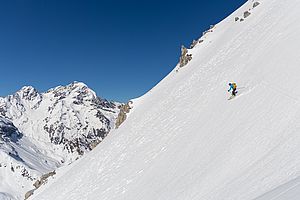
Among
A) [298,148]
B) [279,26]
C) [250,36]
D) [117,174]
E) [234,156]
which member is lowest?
[298,148]

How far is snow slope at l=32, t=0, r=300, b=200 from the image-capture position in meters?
9.62

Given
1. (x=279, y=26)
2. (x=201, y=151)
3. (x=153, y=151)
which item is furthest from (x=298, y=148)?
(x=279, y=26)

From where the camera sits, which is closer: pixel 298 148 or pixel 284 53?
pixel 298 148

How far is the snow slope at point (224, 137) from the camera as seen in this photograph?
9.62 m

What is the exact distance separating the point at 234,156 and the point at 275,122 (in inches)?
90.6

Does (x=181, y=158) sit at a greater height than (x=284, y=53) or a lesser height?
lesser

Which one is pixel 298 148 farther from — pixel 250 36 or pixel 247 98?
pixel 250 36

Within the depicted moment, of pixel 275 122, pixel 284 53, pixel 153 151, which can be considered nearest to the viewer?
pixel 275 122

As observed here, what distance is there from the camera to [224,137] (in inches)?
582

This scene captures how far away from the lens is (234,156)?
12.3 meters

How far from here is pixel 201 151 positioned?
610 inches

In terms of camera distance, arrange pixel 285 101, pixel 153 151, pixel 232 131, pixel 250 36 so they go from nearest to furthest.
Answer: pixel 285 101, pixel 232 131, pixel 153 151, pixel 250 36

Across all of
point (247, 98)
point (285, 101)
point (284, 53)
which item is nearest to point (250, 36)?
point (284, 53)

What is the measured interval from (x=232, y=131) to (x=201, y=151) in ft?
6.72
